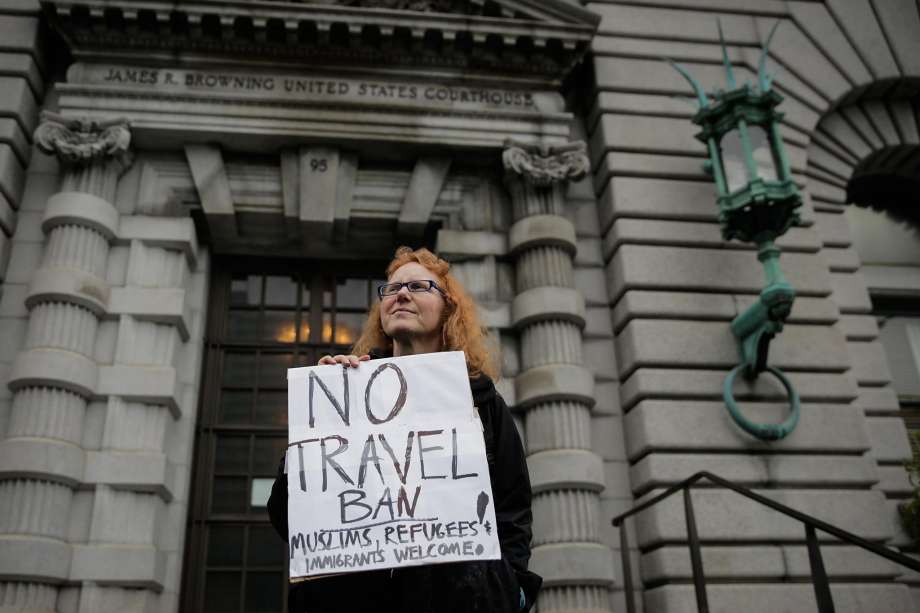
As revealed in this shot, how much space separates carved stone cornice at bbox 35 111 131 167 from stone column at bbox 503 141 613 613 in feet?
14.4

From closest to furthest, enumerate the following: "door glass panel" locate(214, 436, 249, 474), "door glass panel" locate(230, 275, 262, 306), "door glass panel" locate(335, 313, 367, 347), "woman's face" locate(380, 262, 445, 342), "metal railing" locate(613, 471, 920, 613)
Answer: "woman's face" locate(380, 262, 445, 342) < "metal railing" locate(613, 471, 920, 613) < "door glass panel" locate(214, 436, 249, 474) < "door glass panel" locate(335, 313, 367, 347) < "door glass panel" locate(230, 275, 262, 306)

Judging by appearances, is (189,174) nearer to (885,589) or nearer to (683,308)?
(683,308)

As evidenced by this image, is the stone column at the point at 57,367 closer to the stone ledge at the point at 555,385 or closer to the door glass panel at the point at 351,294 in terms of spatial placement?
the door glass panel at the point at 351,294

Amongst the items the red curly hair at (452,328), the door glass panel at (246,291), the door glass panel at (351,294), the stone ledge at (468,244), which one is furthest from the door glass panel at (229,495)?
the red curly hair at (452,328)

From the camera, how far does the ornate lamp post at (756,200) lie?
26.0ft

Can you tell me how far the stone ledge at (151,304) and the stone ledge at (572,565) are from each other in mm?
4477

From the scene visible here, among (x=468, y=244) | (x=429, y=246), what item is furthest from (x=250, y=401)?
(x=468, y=244)

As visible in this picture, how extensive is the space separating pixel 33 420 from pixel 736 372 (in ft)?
23.4

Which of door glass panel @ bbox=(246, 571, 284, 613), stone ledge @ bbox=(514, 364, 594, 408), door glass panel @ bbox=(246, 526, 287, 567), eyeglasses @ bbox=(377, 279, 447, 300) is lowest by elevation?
door glass panel @ bbox=(246, 571, 284, 613)

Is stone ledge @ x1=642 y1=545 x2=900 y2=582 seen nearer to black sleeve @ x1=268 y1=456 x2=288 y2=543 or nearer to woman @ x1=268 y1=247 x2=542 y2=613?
woman @ x1=268 y1=247 x2=542 y2=613

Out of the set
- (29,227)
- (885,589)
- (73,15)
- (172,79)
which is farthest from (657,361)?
(73,15)

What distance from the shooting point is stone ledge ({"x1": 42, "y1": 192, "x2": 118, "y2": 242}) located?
26.0 feet

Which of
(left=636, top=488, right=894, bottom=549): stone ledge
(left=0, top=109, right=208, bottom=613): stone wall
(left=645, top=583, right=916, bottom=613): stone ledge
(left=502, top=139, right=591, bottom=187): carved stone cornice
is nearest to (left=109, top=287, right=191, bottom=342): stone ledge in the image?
(left=0, top=109, right=208, bottom=613): stone wall

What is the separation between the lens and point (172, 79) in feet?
29.0
